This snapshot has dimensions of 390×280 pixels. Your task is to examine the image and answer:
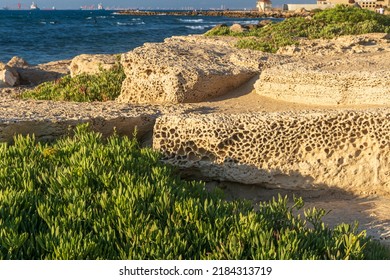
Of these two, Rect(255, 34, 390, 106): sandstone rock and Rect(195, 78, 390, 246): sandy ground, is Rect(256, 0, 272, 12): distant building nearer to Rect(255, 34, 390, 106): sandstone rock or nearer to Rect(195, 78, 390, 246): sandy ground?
Rect(255, 34, 390, 106): sandstone rock

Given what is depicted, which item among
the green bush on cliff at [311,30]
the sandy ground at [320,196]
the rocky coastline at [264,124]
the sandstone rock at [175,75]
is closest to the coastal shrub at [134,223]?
Answer: the sandy ground at [320,196]

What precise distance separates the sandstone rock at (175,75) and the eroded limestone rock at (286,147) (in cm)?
152

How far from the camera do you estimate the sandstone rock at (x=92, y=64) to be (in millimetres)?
12291

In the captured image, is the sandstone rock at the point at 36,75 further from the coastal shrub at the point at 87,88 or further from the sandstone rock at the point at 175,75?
the sandstone rock at the point at 175,75

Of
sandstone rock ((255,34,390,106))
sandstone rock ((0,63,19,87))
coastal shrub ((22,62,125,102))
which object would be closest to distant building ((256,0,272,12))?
sandstone rock ((0,63,19,87))

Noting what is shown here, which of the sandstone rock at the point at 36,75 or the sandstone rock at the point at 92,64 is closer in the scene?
the sandstone rock at the point at 92,64

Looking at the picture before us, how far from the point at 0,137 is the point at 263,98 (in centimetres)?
384

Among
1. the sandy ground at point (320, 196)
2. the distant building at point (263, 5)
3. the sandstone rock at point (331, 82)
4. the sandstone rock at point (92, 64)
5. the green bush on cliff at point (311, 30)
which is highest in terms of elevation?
the distant building at point (263, 5)

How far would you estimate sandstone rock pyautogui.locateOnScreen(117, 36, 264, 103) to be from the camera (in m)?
8.27

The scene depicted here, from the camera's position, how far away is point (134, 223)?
404cm

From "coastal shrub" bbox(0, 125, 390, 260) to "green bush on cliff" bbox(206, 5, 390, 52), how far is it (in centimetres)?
838

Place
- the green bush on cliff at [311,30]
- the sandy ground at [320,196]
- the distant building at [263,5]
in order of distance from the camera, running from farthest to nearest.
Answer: the distant building at [263,5] → the green bush on cliff at [311,30] → the sandy ground at [320,196]

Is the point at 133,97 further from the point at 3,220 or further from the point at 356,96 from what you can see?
the point at 3,220
